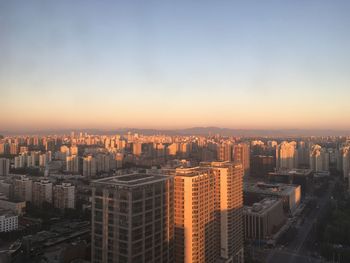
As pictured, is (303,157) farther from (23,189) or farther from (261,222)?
(23,189)

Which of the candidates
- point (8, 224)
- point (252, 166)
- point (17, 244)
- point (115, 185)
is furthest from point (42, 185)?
point (252, 166)

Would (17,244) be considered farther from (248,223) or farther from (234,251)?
(248,223)

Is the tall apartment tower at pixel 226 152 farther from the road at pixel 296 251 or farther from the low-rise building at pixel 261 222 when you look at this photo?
the low-rise building at pixel 261 222

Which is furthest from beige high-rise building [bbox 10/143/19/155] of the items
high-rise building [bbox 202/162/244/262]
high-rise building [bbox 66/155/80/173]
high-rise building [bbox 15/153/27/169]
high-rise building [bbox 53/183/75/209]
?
high-rise building [bbox 202/162/244/262]

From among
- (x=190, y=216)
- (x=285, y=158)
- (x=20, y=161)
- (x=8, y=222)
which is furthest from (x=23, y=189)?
(x=285, y=158)

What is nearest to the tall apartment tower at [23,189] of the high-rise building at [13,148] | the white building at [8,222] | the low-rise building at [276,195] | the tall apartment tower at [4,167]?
the white building at [8,222]
